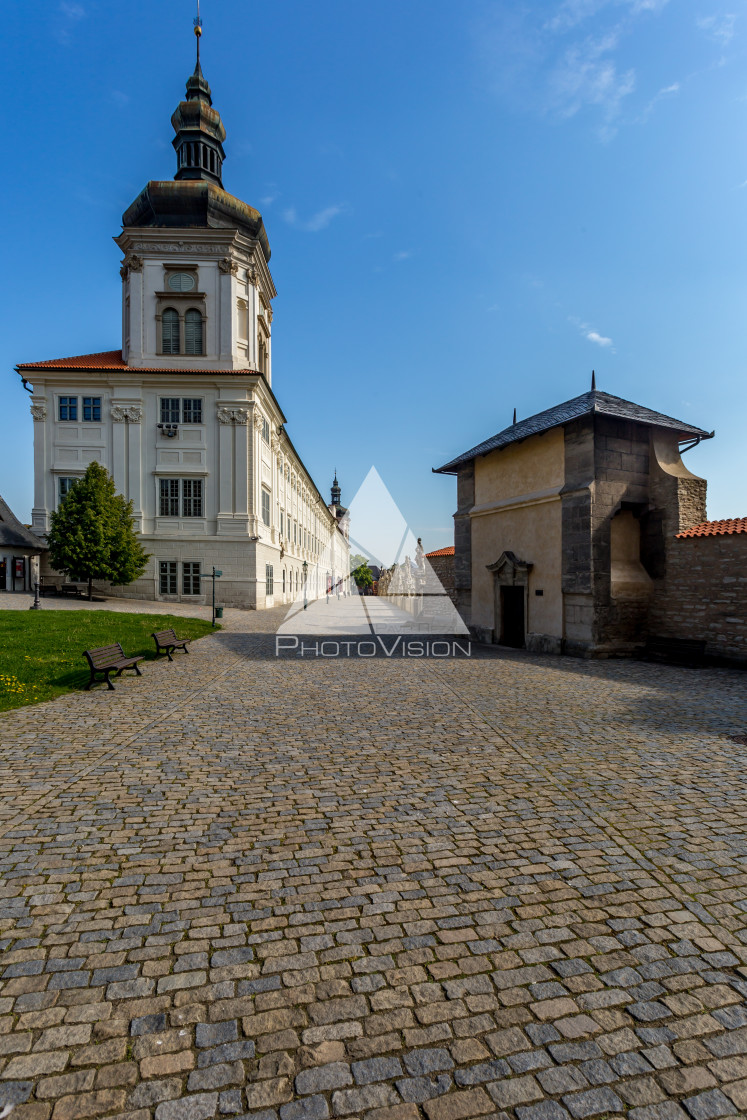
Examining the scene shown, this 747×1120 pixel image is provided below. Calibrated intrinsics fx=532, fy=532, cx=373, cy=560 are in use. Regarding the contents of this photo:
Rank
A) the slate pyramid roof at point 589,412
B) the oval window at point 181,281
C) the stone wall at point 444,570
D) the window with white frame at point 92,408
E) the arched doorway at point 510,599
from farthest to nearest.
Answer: the oval window at point 181,281, the window with white frame at point 92,408, the stone wall at point 444,570, the arched doorway at point 510,599, the slate pyramid roof at point 589,412

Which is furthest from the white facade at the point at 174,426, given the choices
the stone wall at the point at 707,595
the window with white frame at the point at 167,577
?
the stone wall at the point at 707,595

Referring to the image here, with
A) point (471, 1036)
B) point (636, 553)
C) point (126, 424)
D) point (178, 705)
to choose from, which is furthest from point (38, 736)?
point (126, 424)

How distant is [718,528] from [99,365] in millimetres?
31817

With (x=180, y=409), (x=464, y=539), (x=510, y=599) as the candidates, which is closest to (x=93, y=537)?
(x=180, y=409)

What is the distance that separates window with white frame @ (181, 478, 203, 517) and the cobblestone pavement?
24.5 meters

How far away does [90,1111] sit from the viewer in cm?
208

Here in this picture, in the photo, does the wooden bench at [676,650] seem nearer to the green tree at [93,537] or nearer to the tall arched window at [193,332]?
the green tree at [93,537]

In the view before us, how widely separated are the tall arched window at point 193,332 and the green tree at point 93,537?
9.25m

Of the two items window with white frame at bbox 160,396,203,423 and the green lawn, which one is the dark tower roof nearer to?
window with white frame at bbox 160,396,203,423

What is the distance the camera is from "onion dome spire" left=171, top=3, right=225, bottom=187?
34.3 m

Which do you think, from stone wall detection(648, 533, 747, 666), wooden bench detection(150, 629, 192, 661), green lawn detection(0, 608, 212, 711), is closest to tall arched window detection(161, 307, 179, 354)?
green lawn detection(0, 608, 212, 711)

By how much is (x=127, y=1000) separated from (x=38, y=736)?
5.17 metres

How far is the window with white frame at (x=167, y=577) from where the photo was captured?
29.7 m

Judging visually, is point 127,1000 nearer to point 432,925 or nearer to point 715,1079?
point 432,925
